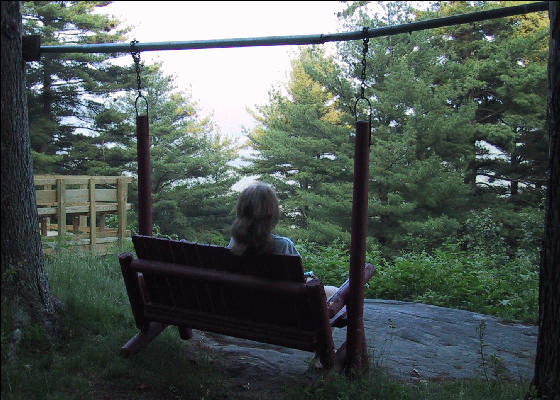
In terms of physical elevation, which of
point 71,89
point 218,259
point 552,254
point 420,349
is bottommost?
point 420,349

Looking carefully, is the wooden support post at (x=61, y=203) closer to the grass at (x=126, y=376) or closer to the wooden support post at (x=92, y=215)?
the wooden support post at (x=92, y=215)

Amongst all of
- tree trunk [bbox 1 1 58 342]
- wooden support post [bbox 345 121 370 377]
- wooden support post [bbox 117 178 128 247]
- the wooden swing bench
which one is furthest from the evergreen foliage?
tree trunk [bbox 1 1 58 342]

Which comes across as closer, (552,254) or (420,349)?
(552,254)

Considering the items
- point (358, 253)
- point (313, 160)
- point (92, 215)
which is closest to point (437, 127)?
point (313, 160)

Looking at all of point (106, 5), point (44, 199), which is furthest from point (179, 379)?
point (106, 5)

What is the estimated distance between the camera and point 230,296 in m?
3.44

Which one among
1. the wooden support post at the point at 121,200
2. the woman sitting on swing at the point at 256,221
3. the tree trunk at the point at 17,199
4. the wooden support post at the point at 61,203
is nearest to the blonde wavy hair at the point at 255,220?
the woman sitting on swing at the point at 256,221

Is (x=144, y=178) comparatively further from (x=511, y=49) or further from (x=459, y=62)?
(x=459, y=62)

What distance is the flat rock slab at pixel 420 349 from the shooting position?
12.7ft

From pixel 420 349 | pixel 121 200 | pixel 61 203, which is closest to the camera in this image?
pixel 420 349

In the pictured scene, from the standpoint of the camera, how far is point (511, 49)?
64.9 feet

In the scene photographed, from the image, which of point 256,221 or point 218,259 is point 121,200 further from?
point 256,221

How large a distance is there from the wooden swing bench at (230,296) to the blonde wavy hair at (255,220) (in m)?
0.07

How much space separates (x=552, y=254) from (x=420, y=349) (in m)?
1.84
